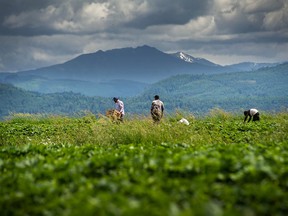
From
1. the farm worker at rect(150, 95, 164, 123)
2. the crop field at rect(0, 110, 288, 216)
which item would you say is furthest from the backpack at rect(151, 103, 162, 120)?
the crop field at rect(0, 110, 288, 216)

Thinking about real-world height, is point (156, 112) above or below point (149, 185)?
below

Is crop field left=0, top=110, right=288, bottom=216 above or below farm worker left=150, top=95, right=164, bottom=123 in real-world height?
above

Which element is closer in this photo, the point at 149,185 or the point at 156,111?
the point at 149,185

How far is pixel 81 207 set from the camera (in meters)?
5.93

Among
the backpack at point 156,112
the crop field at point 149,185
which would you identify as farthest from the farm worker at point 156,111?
the crop field at point 149,185

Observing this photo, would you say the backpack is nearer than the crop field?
No

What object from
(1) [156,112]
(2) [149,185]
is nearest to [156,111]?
(1) [156,112]

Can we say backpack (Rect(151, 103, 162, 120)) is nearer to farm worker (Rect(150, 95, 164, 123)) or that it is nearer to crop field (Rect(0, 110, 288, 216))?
farm worker (Rect(150, 95, 164, 123))

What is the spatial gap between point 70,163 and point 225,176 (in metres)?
3.39

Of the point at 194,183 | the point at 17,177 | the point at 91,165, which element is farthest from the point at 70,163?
the point at 194,183

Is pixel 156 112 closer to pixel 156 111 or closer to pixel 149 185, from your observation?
pixel 156 111

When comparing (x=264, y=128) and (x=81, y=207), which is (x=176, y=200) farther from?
(x=264, y=128)

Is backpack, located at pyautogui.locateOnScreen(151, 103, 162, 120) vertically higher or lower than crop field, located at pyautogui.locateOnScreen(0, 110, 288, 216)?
lower

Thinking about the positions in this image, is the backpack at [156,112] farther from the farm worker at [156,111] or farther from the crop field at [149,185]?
the crop field at [149,185]
